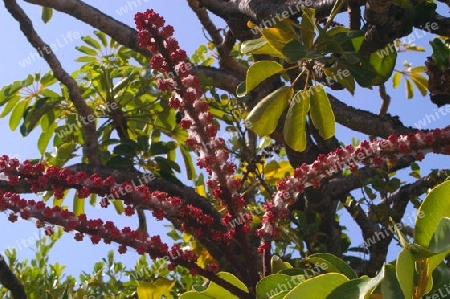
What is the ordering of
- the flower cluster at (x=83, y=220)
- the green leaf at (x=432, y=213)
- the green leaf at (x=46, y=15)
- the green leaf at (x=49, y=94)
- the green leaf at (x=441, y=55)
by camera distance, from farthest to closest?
the green leaf at (x=46, y=15)
the green leaf at (x=49, y=94)
the green leaf at (x=441, y=55)
the flower cluster at (x=83, y=220)
the green leaf at (x=432, y=213)

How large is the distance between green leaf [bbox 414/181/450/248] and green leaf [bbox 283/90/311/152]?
0.87 meters

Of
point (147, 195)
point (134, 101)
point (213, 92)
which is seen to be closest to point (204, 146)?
point (147, 195)

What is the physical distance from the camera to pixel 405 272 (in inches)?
32.7

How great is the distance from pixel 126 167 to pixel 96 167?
0.18 metres

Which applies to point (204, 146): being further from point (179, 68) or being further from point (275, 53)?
point (275, 53)

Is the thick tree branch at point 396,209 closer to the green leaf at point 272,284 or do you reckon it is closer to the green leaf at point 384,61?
the green leaf at point 384,61

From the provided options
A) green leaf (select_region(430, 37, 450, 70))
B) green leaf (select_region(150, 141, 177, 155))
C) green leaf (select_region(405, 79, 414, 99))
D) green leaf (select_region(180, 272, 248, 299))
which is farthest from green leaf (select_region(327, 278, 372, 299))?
green leaf (select_region(405, 79, 414, 99))

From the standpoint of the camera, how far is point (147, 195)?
4.74 feet

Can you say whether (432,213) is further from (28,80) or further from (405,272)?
(28,80)

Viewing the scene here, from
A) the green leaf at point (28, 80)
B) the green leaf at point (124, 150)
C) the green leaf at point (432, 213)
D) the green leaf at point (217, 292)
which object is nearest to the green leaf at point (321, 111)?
the green leaf at point (217, 292)

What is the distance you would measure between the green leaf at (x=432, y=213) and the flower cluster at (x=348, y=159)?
493 millimetres

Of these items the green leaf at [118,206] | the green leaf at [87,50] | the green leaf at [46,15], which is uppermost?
the green leaf at [46,15]

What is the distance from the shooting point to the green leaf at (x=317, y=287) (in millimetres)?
878

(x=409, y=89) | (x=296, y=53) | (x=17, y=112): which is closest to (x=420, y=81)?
(x=409, y=89)
